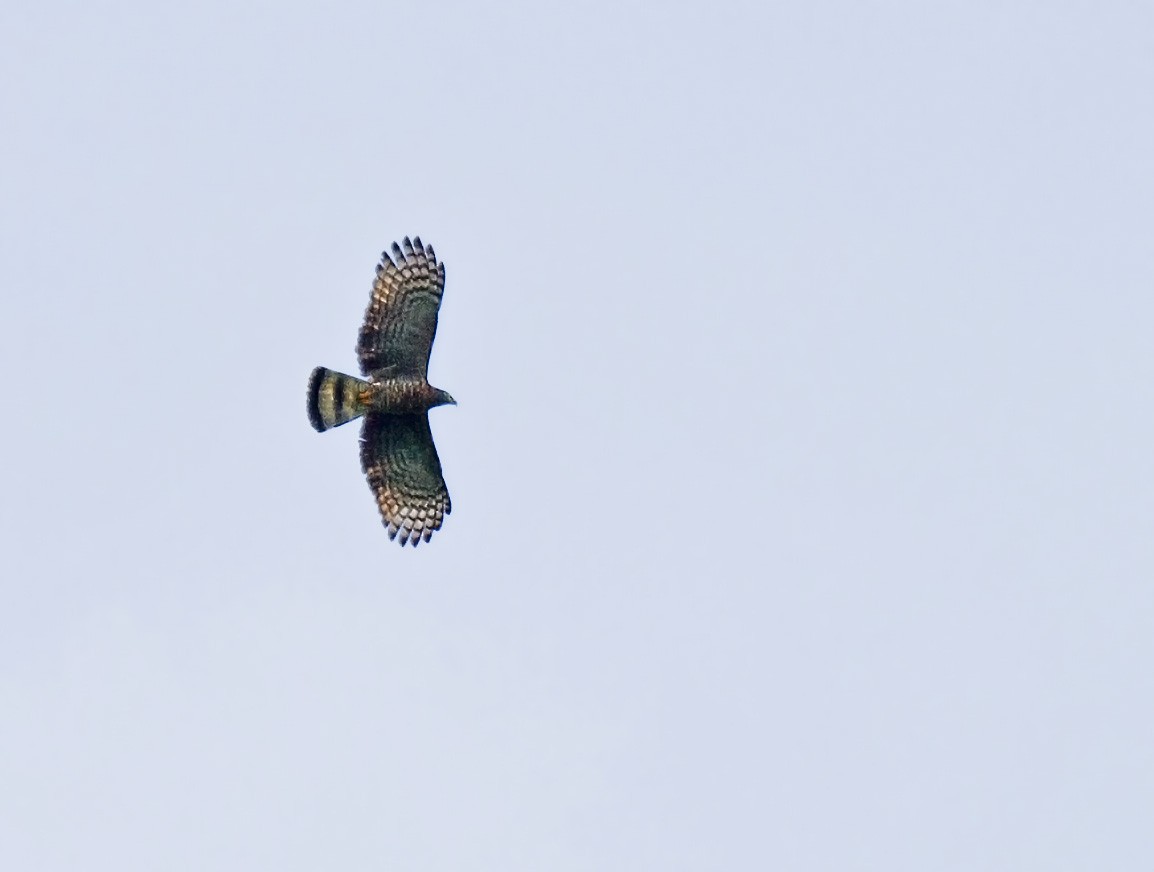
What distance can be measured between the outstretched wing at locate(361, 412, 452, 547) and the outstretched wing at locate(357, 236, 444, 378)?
2.68ft

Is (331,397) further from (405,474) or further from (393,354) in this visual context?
(405,474)

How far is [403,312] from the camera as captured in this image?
120ft

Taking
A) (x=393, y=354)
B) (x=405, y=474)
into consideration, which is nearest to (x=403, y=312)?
(x=393, y=354)

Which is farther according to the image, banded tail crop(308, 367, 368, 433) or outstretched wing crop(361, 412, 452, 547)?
outstretched wing crop(361, 412, 452, 547)

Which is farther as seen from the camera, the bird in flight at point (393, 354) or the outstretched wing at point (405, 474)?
the outstretched wing at point (405, 474)

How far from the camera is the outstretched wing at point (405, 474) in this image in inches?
1474

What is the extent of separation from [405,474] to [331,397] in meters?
1.92

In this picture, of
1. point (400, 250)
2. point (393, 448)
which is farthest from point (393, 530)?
point (400, 250)

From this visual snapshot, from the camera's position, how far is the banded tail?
119ft

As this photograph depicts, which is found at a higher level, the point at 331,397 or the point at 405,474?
the point at 405,474

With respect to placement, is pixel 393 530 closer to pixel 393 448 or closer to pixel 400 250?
pixel 393 448

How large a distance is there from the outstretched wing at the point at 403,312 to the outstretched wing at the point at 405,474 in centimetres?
82

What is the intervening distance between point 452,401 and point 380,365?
1.14 metres

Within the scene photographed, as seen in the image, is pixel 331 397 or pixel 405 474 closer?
pixel 331 397
